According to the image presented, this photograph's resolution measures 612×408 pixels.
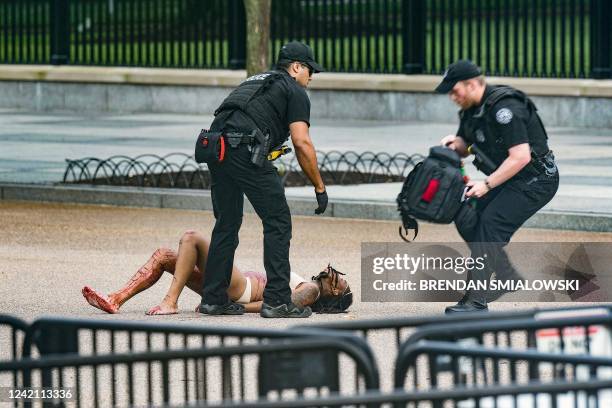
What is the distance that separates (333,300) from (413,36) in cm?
1452

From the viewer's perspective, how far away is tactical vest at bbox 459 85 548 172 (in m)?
9.41

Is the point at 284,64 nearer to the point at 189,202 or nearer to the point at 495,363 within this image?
the point at 495,363

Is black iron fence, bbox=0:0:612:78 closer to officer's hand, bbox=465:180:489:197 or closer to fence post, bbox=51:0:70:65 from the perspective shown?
fence post, bbox=51:0:70:65

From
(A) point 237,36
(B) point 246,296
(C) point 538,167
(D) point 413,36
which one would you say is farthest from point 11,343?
(A) point 237,36

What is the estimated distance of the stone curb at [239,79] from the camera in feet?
72.1

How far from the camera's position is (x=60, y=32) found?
88.9ft

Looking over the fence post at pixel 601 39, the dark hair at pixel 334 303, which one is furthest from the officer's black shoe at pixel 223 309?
the fence post at pixel 601 39

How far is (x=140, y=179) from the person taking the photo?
53.6 feet

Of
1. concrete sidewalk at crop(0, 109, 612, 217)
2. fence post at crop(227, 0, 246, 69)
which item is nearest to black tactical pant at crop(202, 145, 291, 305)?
concrete sidewalk at crop(0, 109, 612, 217)

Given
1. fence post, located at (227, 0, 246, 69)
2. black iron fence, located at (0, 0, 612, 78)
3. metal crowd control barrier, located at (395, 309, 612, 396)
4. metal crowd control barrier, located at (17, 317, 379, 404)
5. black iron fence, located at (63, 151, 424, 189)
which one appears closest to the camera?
metal crowd control barrier, located at (17, 317, 379, 404)

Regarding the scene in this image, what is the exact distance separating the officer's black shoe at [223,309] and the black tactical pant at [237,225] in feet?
0.10

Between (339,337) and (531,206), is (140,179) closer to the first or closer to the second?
(531,206)

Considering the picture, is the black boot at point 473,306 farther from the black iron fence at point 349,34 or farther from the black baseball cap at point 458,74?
the black iron fence at point 349,34

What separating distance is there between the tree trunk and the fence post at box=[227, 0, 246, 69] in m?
7.80
